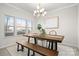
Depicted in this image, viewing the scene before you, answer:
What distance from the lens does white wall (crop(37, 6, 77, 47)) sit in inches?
42.6

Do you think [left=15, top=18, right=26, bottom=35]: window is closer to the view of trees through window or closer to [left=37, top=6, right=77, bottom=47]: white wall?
the view of trees through window

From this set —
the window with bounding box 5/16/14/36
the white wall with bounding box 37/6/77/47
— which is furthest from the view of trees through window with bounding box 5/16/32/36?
the white wall with bounding box 37/6/77/47

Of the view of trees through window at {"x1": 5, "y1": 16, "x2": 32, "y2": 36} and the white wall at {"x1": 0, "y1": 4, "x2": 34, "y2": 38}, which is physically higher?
the white wall at {"x1": 0, "y1": 4, "x2": 34, "y2": 38}

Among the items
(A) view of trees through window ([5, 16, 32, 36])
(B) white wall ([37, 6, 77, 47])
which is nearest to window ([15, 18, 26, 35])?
(A) view of trees through window ([5, 16, 32, 36])

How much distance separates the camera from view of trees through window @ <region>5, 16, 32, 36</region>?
1082mm

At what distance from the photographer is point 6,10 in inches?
42.6

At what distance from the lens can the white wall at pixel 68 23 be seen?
1.08 meters

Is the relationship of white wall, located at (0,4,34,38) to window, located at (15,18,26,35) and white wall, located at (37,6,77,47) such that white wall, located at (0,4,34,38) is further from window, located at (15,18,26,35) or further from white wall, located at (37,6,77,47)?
white wall, located at (37,6,77,47)

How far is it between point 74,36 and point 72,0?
0.65 meters

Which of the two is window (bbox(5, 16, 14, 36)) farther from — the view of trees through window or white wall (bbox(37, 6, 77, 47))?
white wall (bbox(37, 6, 77, 47))

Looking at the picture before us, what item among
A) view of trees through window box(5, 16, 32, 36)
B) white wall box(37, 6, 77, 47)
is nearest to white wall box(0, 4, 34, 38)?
view of trees through window box(5, 16, 32, 36)

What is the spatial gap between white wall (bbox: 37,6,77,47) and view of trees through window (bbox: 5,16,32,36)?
29 cm

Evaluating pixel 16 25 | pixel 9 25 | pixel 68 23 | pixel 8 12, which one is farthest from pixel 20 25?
pixel 68 23

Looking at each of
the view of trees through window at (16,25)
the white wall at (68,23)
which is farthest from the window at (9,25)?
the white wall at (68,23)
